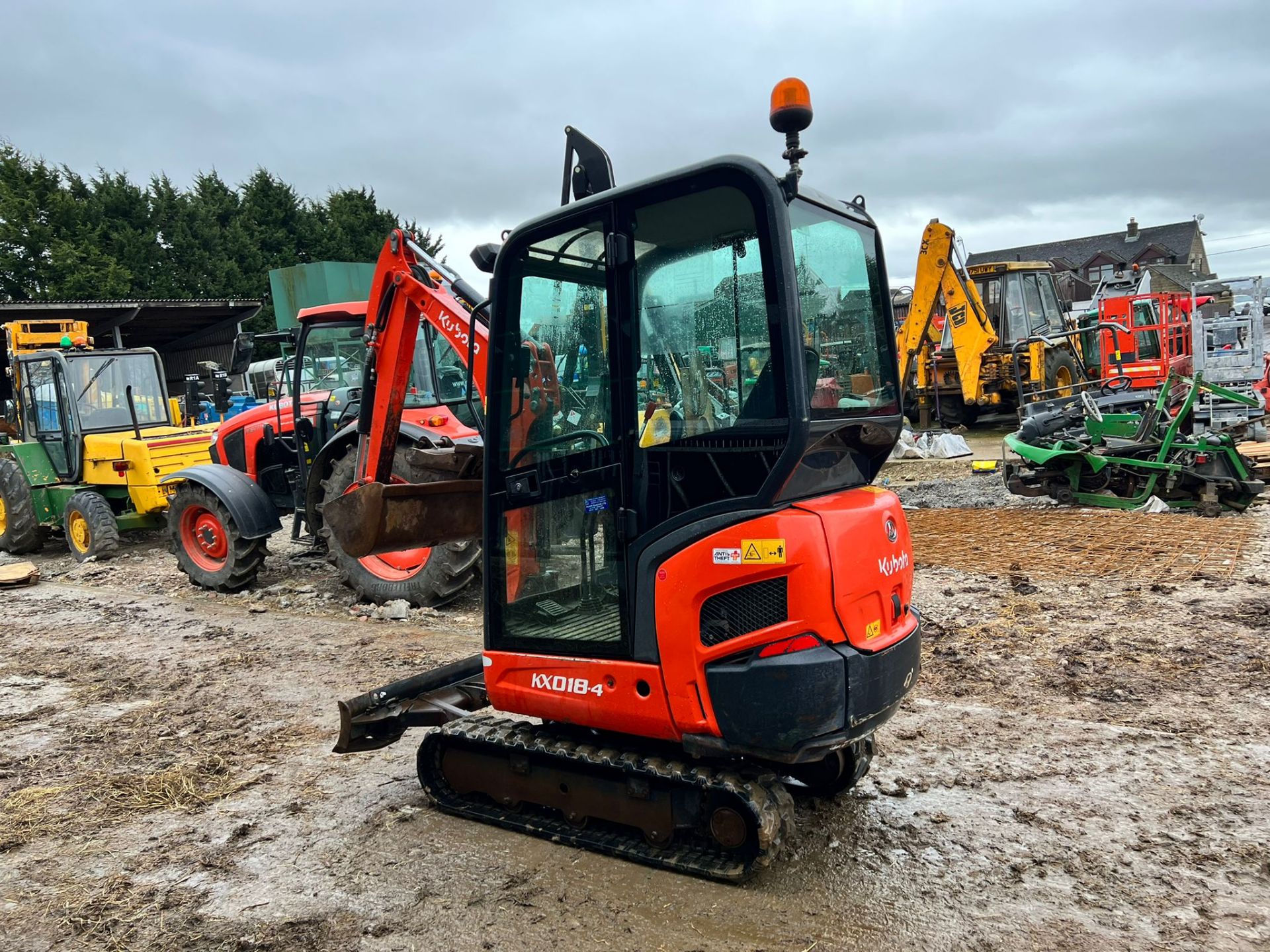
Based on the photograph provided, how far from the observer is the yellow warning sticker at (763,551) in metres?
2.76

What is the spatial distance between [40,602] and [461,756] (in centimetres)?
624

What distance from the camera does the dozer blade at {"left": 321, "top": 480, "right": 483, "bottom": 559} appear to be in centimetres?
430

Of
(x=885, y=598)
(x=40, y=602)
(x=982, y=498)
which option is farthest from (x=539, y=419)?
(x=982, y=498)

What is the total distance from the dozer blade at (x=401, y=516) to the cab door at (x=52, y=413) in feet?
23.1

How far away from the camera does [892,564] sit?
3.13 metres

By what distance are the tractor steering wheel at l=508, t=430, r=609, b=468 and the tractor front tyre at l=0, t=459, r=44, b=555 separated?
906 cm

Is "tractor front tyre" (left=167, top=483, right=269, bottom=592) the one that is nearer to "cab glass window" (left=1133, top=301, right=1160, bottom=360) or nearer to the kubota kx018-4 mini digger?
the kubota kx018-4 mini digger

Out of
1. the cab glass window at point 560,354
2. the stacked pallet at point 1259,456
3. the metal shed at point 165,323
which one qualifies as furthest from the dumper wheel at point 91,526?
the metal shed at point 165,323

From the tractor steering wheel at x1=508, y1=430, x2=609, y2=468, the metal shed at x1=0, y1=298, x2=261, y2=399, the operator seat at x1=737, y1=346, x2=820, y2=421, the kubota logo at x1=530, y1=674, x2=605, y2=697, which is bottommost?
the kubota logo at x1=530, y1=674, x2=605, y2=697

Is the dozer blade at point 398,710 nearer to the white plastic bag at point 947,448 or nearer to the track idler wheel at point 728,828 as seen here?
the track idler wheel at point 728,828

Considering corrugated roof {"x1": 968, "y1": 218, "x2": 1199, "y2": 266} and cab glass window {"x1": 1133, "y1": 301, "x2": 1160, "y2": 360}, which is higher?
corrugated roof {"x1": 968, "y1": 218, "x2": 1199, "y2": 266}

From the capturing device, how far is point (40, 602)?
A: 317 inches

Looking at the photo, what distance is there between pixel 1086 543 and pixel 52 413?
413 inches

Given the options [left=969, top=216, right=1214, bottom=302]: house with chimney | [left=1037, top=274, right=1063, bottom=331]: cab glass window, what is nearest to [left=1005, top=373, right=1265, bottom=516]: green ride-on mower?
[left=1037, top=274, right=1063, bottom=331]: cab glass window
